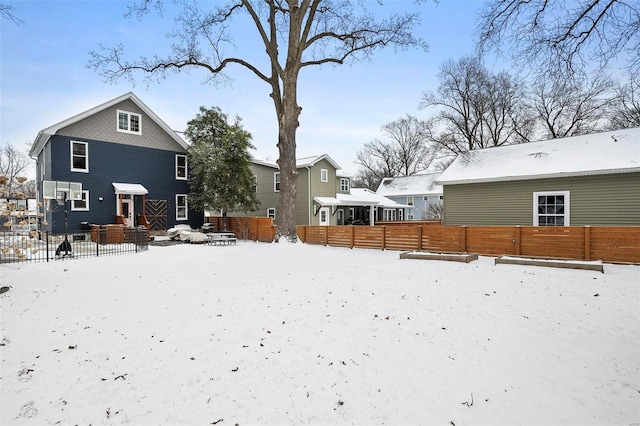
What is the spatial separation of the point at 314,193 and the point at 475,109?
1941 cm

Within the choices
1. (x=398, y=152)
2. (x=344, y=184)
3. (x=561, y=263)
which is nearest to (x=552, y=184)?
(x=561, y=263)

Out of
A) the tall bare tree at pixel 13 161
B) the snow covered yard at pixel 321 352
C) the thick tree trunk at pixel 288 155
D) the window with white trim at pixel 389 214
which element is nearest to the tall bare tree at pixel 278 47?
the thick tree trunk at pixel 288 155

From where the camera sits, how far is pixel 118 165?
19.2m

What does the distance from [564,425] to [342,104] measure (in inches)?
1044

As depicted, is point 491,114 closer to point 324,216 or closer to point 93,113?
point 324,216

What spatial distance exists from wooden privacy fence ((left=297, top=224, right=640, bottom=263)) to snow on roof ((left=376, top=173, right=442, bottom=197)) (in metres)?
26.6

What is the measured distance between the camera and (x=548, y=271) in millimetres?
8344

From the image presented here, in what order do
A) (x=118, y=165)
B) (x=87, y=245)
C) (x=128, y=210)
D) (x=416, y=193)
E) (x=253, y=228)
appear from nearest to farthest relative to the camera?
(x=87, y=245) → (x=118, y=165) → (x=253, y=228) → (x=128, y=210) → (x=416, y=193)

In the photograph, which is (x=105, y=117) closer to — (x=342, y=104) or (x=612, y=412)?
(x=342, y=104)

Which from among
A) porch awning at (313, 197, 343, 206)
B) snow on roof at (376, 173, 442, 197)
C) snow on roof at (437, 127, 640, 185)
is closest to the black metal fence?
porch awning at (313, 197, 343, 206)

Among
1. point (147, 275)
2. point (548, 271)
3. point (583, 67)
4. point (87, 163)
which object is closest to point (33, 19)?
point (147, 275)

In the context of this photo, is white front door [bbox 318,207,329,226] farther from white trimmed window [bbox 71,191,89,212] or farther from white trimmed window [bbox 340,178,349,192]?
white trimmed window [bbox 71,191,89,212]

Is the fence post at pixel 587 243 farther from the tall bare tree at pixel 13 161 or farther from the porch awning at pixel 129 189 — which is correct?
the tall bare tree at pixel 13 161

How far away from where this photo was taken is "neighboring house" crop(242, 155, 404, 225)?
25.5 metres
